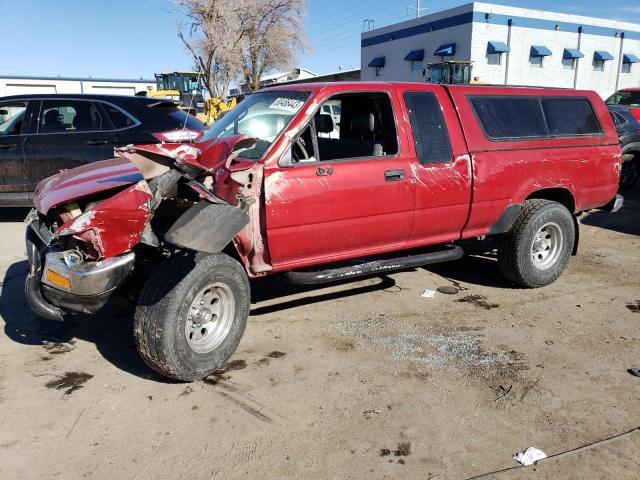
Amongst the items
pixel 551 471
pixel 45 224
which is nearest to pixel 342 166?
pixel 45 224

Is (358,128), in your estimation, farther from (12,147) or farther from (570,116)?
(12,147)

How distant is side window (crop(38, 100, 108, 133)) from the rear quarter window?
5.38 metres

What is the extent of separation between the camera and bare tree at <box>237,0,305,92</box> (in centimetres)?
3478

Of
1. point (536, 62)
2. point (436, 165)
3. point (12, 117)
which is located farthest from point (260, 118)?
point (536, 62)

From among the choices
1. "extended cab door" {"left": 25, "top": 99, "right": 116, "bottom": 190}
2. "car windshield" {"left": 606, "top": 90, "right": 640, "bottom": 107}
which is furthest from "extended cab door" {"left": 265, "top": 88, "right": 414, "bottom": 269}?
"car windshield" {"left": 606, "top": 90, "right": 640, "bottom": 107}

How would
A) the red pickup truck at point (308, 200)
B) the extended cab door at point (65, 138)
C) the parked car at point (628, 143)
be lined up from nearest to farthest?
the red pickup truck at point (308, 200), the extended cab door at point (65, 138), the parked car at point (628, 143)

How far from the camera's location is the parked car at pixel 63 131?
24.1 ft

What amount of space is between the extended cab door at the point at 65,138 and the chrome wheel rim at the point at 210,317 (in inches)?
184

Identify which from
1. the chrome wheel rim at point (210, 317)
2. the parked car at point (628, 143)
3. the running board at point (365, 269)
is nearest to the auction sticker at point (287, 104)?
the running board at point (365, 269)

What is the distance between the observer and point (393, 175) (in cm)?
422

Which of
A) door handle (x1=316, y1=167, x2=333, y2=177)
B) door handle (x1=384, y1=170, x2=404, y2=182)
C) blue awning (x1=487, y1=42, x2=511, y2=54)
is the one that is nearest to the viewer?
door handle (x1=316, y1=167, x2=333, y2=177)

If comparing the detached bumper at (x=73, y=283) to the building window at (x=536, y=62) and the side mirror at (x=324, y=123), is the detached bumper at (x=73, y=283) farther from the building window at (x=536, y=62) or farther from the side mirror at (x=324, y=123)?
the building window at (x=536, y=62)

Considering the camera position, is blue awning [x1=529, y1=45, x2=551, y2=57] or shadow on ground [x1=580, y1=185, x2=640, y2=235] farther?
blue awning [x1=529, y1=45, x2=551, y2=57]

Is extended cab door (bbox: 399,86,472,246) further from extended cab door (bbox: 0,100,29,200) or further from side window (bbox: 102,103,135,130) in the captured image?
extended cab door (bbox: 0,100,29,200)
